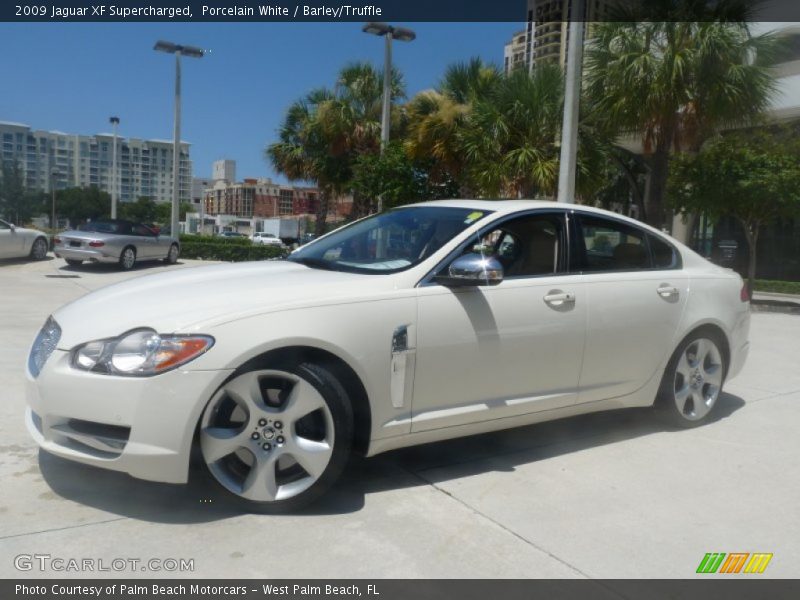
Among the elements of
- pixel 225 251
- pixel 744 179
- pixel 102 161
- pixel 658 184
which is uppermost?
pixel 102 161

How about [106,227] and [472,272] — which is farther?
[106,227]

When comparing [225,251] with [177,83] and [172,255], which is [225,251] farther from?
[177,83]

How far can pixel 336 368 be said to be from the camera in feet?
11.4

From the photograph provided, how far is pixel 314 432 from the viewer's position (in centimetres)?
347

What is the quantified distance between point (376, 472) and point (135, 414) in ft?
4.74

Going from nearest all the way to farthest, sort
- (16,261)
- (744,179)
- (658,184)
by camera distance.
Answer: (744,179)
(658,184)
(16,261)

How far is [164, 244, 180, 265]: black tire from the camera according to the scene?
19972 millimetres

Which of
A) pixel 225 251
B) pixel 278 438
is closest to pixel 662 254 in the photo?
pixel 278 438

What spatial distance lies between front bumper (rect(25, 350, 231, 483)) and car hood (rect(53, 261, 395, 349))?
8.1 inches

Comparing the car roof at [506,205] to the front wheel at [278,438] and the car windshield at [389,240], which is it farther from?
the front wheel at [278,438]

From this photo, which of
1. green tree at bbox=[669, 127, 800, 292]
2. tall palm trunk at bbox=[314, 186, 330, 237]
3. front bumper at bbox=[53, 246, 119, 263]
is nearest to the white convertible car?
green tree at bbox=[669, 127, 800, 292]

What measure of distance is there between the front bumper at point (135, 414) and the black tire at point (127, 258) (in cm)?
1484

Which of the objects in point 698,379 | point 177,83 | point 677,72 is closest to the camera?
point 698,379

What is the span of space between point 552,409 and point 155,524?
2.23 meters
